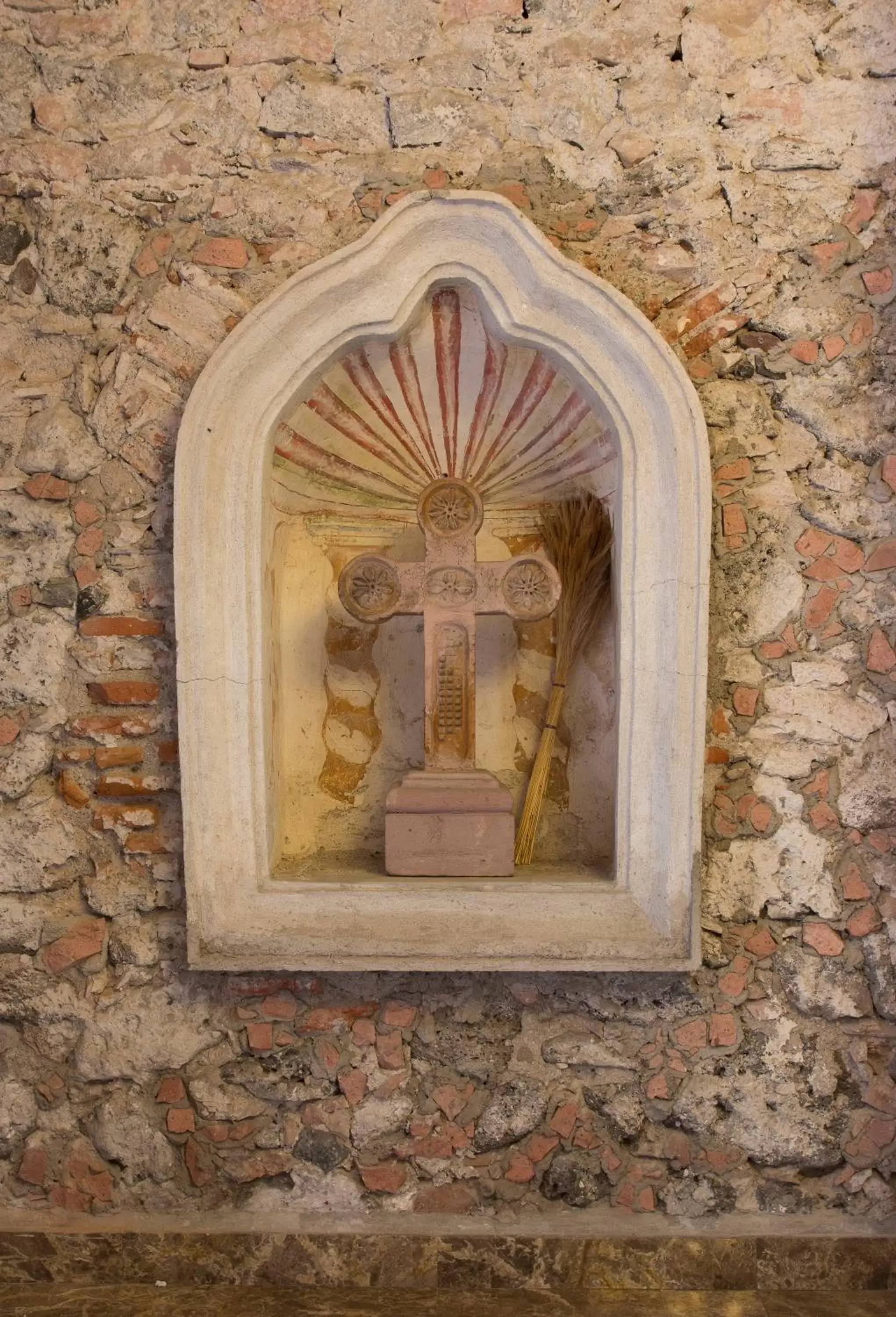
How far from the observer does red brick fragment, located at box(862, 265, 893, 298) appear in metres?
2.58

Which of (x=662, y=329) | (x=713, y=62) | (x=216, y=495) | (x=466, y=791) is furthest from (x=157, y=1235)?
(x=713, y=62)

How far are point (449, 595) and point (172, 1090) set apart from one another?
1.31 m

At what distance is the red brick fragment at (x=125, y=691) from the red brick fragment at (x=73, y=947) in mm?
520

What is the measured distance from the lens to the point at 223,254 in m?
2.63

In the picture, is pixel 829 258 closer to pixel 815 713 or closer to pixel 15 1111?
pixel 815 713

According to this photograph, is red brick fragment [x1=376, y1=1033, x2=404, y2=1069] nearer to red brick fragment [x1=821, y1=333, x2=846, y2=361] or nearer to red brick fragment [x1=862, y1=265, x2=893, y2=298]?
red brick fragment [x1=821, y1=333, x2=846, y2=361]

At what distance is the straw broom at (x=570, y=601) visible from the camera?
2.90 metres

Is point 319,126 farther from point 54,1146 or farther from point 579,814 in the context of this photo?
point 54,1146

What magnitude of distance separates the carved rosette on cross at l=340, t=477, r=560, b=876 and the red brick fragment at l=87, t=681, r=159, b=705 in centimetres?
49

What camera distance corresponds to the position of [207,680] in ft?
8.45

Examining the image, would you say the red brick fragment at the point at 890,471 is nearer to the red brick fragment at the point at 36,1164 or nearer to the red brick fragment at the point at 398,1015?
the red brick fragment at the point at 398,1015

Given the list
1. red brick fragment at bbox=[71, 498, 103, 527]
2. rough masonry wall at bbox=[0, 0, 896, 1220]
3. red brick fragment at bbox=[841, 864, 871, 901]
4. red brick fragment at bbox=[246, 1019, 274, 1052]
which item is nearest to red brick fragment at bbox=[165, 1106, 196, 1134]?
rough masonry wall at bbox=[0, 0, 896, 1220]

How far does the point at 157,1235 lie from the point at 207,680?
1261 mm

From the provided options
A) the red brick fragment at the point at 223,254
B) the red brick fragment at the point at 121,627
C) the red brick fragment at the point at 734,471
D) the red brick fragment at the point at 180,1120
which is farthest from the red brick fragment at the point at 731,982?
the red brick fragment at the point at 223,254
